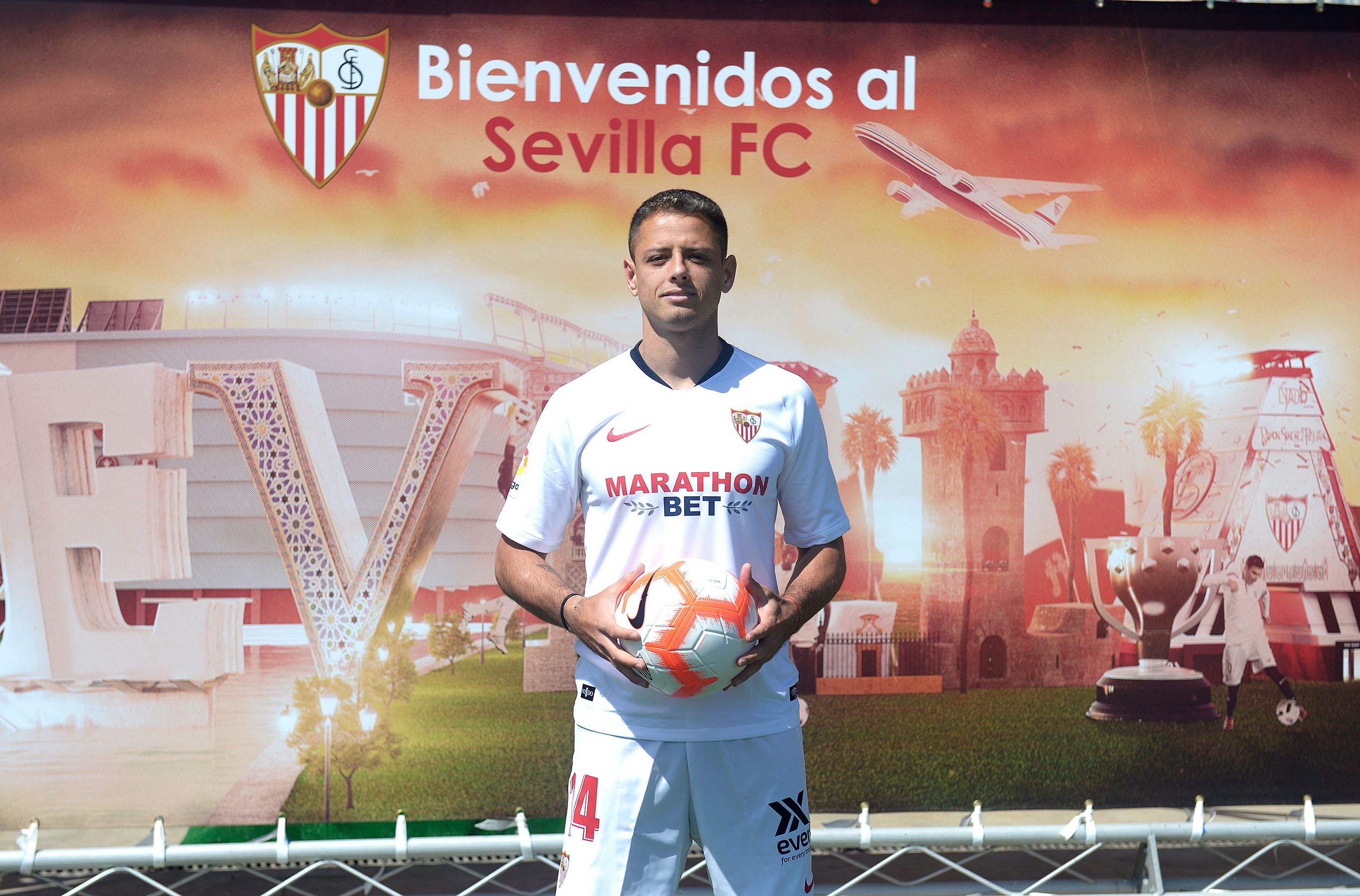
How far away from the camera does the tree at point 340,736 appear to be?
407cm

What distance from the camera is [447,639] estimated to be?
4.18m

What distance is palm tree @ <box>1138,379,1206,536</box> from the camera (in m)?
4.31

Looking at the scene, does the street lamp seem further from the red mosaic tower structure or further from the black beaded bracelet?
the red mosaic tower structure

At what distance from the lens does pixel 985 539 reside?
14.0 feet

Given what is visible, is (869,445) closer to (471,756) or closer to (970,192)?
(970,192)

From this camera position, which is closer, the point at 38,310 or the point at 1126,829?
the point at 1126,829

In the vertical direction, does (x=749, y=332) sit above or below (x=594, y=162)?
below

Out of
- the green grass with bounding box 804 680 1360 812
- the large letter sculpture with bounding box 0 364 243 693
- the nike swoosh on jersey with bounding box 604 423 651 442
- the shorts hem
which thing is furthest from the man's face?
the large letter sculpture with bounding box 0 364 243 693

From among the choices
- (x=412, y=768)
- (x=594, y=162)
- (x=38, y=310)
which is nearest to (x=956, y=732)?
(x=412, y=768)

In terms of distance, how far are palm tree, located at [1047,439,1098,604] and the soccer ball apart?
2.75 metres

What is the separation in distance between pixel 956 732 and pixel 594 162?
2.85 meters

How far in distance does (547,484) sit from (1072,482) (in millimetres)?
2889

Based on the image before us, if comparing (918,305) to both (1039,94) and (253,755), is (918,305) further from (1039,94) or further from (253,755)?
(253,755)

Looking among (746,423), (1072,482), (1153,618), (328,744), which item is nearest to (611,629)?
(746,423)
